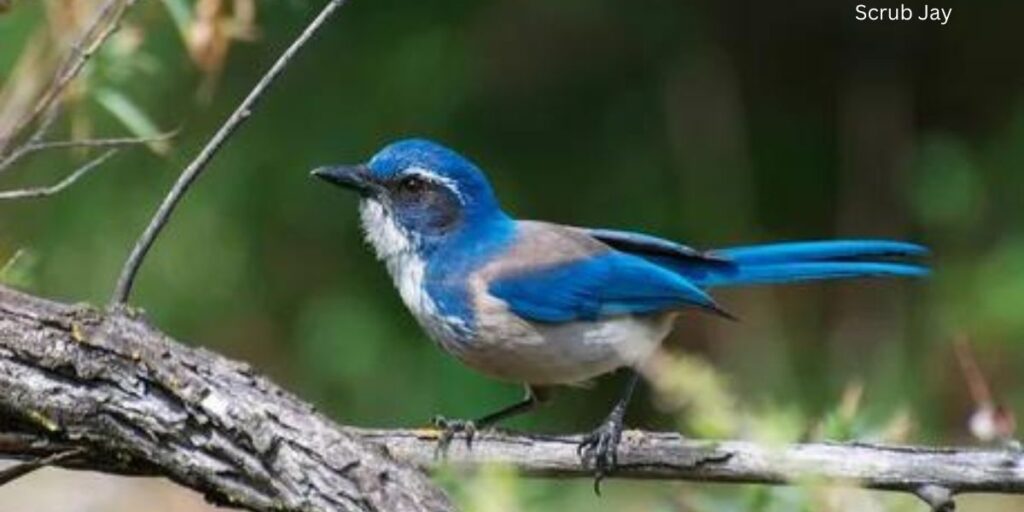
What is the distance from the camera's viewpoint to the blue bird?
4.18 meters

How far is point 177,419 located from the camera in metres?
2.97

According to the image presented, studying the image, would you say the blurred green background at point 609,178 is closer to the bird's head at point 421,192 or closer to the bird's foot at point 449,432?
the bird's head at point 421,192

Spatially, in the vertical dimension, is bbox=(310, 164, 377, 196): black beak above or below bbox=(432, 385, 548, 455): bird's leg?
above

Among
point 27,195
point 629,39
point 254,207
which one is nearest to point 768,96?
point 629,39

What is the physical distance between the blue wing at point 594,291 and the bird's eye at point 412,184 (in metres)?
0.28

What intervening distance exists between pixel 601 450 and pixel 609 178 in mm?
4331

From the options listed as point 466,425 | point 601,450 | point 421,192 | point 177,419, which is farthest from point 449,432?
point 421,192

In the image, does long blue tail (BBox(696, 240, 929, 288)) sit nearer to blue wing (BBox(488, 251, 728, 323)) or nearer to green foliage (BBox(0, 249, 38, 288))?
blue wing (BBox(488, 251, 728, 323))

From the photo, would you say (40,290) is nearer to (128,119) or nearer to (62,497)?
(62,497)

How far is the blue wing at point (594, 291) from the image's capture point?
4.21 metres

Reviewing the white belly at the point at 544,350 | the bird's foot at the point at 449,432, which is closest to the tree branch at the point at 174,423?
the bird's foot at the point at 449,432

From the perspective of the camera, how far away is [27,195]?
346 cm

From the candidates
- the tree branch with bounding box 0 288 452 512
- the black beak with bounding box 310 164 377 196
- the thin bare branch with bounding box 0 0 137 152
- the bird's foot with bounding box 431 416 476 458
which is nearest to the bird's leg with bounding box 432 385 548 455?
the bird's foot with bounding box 431 416 476 458

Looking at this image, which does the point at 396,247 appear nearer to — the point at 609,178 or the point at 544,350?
the point at 544,350
